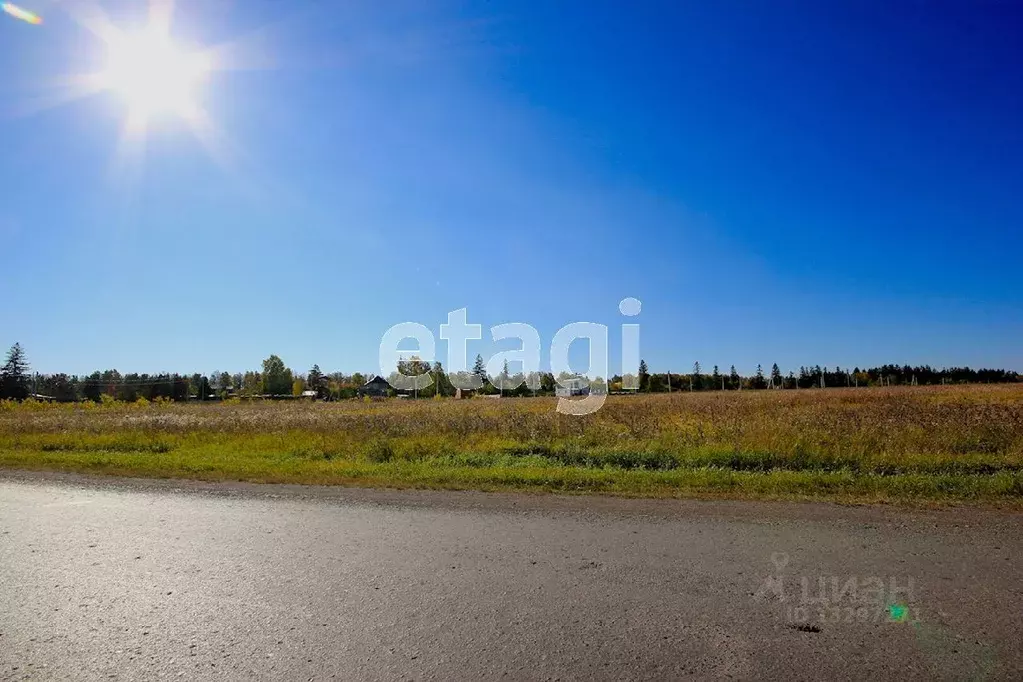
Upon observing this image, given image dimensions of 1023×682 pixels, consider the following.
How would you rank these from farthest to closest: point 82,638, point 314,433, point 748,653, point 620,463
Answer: point 314,433 → point 620,463 → point 82,638 → point 748,653

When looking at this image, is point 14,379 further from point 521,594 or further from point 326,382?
point 521,594

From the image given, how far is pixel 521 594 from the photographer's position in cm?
475

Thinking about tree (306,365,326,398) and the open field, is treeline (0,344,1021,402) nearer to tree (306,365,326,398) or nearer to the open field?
tree (306,365,326,398)

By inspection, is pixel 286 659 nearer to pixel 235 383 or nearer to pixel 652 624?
pixel 652 624

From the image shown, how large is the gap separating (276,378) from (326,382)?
17772mm

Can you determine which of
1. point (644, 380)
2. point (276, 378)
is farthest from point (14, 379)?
point (644, 380)

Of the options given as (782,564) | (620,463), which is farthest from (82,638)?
(620,463)

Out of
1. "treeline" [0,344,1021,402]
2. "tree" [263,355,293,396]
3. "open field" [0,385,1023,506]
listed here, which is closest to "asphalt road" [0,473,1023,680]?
"open field" [0,385,1023,506]

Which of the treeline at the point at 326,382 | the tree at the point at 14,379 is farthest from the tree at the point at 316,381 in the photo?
the tree at the point at 14,379

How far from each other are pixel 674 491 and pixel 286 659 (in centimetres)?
670

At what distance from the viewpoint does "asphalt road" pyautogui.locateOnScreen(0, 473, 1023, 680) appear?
11.9 ft

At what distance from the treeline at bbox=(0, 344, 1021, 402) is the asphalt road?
73.5 meters

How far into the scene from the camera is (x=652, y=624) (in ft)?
13.4

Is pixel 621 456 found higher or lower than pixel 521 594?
higher
